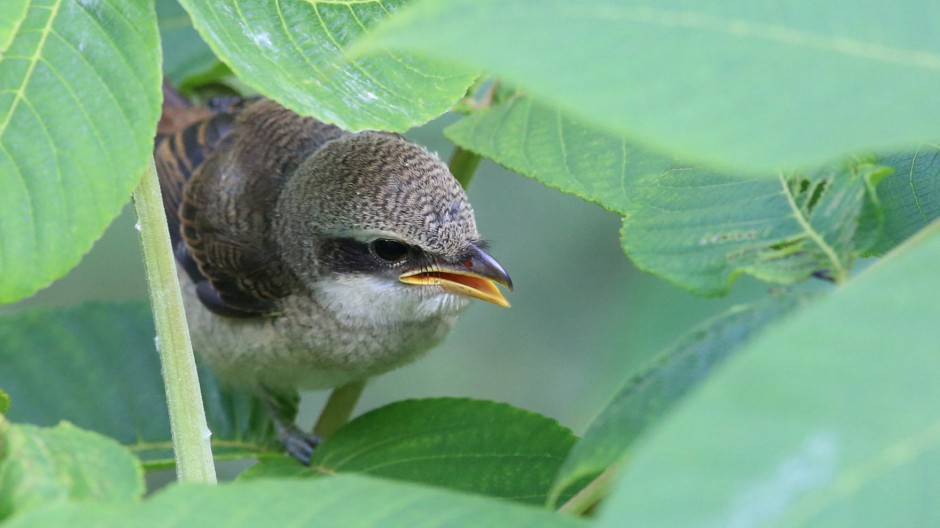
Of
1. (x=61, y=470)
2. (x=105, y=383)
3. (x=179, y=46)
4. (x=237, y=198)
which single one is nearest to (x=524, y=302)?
(x=237, y=198)

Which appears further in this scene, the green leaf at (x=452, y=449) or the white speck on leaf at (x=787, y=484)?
the green leaf at (x=452, y=449)

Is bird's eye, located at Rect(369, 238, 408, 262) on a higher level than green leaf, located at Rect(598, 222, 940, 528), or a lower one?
lower

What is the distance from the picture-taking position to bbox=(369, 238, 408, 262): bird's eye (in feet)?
10.0

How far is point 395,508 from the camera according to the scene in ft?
2.88

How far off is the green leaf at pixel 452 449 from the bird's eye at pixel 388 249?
0.91 meters

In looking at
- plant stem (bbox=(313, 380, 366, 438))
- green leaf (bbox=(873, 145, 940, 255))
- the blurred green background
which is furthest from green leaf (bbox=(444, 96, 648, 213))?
the blurred green background

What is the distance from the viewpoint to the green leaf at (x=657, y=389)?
1022 mm

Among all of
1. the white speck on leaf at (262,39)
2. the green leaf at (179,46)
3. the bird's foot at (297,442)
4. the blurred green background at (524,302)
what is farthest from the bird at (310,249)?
the blurred green background at (524,302)

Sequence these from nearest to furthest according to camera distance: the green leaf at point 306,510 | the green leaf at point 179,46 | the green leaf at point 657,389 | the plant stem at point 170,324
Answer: the green leaf at point 306,510
the green leaf at point 657,389
the plant stem at point 170,324
the green leaf at point 179,46

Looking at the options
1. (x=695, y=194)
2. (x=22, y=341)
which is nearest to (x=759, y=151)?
(x=695, y=194)

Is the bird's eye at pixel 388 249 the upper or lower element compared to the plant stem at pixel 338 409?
upper

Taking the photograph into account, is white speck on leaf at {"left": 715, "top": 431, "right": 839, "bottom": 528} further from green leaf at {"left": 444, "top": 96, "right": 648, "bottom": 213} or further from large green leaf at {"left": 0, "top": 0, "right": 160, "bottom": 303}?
green leaf at {"left": 444, "top": 96, "right": 648, "bottom": 213}

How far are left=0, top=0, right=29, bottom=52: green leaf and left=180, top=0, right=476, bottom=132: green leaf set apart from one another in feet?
0.75

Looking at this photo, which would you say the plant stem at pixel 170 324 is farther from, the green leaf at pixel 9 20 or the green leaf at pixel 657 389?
the green leaf at pixel 657 389
